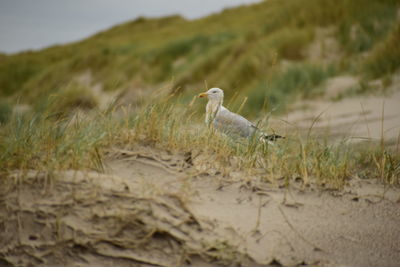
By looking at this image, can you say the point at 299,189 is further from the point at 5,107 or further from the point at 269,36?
the point at 269,36

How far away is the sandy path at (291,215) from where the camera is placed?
244cm

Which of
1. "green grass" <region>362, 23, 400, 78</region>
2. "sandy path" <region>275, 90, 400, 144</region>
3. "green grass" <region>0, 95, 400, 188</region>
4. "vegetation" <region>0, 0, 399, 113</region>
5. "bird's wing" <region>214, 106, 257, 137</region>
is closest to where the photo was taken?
"green grass" <region>0, 95, 400, 188</region>

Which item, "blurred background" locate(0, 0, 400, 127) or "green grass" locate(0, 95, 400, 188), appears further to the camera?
"blurred background" locate(0, 0, 400, 127)

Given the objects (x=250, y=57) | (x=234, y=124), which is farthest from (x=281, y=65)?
(x=234, y=124)

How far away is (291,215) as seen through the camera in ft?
8.96

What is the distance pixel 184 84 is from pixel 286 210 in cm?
1191

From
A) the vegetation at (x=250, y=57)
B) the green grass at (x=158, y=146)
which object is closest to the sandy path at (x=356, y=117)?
the vegetation at (x=250, y=57)

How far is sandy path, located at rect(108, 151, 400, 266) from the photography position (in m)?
2.44

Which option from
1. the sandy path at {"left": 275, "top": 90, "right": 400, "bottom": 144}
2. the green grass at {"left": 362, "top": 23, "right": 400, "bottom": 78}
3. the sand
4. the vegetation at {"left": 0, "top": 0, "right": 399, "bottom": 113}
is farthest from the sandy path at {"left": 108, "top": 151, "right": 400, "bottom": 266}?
the green grass at {"left": 362, "top": 23, "right": 400, "bottom": 78}

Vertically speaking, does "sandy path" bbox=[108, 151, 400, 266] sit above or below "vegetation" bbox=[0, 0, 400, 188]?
below

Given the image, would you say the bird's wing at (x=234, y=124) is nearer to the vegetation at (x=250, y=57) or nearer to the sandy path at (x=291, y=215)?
the vegetation at (x=250, y=57)

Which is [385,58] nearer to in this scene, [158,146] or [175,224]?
[158,146]

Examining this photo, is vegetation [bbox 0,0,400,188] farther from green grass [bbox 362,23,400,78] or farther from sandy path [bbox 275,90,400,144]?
sandy path [bbox 275,90,400,144]

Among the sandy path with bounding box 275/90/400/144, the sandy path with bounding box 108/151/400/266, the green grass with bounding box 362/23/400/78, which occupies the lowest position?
the sandy path with bounding box 108/151/400/266
